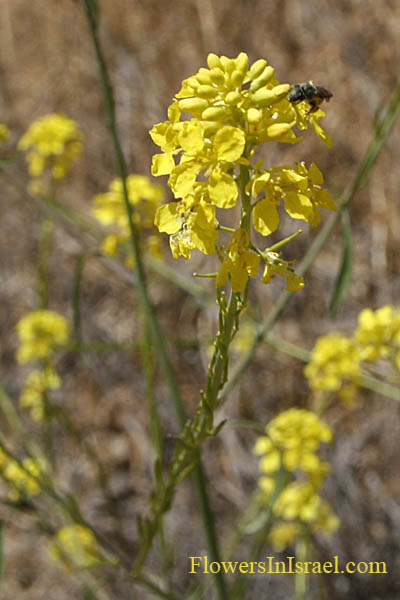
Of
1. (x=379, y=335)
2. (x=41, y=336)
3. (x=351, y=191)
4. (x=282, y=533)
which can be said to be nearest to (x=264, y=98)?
(x=351, y=191)

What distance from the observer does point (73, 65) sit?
504 centimetres

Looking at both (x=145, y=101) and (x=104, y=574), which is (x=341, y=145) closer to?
(x=145, y=101)

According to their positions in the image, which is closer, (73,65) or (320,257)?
(320,257)

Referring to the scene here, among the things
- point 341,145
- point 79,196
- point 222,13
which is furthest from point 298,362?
point 222,13

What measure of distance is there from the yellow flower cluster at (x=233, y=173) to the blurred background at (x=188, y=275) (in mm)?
2202

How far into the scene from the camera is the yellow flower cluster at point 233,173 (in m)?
0.77

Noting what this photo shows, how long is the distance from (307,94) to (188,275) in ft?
10.0

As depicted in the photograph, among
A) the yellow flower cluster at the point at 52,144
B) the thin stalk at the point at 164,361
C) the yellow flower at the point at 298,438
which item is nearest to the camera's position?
the thin stalk at the point at 164,361

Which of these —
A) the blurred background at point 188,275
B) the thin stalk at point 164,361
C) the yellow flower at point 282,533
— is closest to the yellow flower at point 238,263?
the thin stalk at point 164,361

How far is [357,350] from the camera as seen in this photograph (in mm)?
2018

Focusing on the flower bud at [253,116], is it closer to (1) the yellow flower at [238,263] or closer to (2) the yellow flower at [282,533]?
(1) the yellow flower at [238,263]

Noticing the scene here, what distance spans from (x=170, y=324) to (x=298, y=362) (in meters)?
0.93

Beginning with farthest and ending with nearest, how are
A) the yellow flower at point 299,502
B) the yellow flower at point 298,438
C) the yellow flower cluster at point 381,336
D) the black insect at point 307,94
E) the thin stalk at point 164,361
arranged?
1. the yellow flower at point 299,502
2. the yellow flower at point 298,438
3. the yellow flower cluster at point 381,336
4. the thin stalk at point 164,361
5. the black insect at point 307,94

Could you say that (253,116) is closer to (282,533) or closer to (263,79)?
(263,79)
